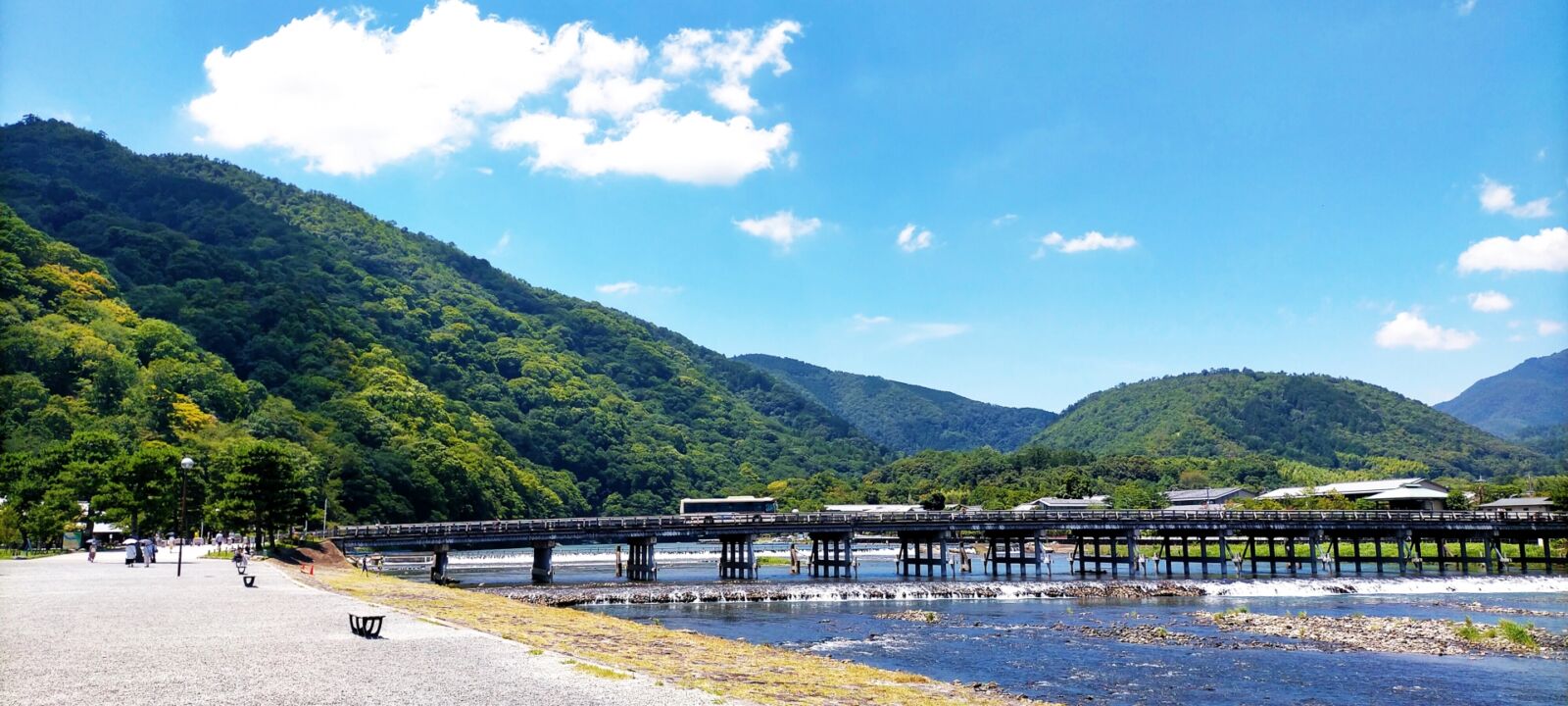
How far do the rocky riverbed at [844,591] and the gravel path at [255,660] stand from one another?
72.2 ft

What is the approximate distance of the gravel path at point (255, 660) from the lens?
595 inches

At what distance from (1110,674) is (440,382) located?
160m

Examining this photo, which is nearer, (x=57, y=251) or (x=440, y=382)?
(x=57, y=251)

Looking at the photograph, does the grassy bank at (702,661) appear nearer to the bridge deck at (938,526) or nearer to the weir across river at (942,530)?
the bridge deck at (938,526)

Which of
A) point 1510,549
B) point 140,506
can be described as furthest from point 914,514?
point 1510,549

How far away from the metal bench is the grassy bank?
10.3ft

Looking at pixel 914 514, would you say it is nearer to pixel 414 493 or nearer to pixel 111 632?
pixel 111 632

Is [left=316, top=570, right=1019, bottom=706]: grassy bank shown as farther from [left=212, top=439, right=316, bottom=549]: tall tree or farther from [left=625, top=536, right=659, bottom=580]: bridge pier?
[left=625, top=536, right=659, bottom=580]: bridge pier

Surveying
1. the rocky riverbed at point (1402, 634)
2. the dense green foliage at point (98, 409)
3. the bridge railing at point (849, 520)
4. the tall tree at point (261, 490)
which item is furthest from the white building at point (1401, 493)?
the dense green foliage at point (98, 409)

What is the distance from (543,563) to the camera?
62.9 m

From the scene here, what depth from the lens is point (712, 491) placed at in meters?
184

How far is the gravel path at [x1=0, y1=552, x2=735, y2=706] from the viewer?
15.1m

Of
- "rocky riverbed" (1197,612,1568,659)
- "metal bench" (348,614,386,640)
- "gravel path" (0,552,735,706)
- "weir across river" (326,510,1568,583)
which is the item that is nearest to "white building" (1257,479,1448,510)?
"weir across river" (326,510,1568,583)

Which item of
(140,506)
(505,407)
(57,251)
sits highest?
(57,251)
